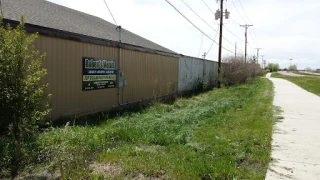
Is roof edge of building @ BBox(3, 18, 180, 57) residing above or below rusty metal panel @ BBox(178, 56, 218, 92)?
above

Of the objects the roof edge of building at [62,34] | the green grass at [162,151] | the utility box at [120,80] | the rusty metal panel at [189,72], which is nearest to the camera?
the green grass at [162,151]

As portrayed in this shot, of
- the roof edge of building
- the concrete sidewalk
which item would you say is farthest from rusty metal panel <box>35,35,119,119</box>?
the concrete sidewalk

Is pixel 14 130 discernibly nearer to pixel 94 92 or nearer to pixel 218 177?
pixel 218 177

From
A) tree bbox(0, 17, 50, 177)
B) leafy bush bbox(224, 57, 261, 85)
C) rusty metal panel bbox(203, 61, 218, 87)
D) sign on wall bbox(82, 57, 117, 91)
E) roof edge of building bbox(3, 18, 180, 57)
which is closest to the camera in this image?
tree bbox(0, 17, 50, 177)

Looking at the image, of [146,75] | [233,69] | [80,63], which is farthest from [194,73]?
[80,63]

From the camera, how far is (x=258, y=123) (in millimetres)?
7863

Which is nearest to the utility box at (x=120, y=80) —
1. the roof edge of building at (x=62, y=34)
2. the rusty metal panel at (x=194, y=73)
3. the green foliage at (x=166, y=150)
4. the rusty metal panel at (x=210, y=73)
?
the roof edge of building at (x=62, y=34)

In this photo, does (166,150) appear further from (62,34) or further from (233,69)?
(233,69)

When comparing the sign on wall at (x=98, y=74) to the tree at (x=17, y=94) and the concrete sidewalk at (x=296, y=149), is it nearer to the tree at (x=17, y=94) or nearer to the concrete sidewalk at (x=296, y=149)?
the tree at (x=17, y=94)

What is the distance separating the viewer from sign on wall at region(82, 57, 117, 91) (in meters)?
8.41

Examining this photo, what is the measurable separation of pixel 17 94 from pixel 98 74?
485cm

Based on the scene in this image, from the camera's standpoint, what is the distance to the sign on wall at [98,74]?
841 centimetres

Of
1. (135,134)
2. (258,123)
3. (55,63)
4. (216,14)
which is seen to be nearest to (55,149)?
(135,134)

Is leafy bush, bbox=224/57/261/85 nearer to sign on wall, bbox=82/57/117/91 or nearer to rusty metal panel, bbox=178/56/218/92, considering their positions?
rusty metal panel, bbox=178/56/218/92
